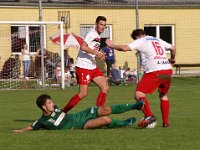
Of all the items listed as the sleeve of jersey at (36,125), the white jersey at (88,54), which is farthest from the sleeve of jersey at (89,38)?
the sleeve of jersey at (36,125)

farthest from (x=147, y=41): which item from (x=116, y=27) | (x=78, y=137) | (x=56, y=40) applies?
(x=116, y=27)

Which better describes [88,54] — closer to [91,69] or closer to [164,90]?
[91,69]

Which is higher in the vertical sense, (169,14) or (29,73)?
(169,14)

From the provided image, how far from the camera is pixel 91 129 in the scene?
13.3 m

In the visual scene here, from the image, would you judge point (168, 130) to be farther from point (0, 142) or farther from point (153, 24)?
point (153, 24)

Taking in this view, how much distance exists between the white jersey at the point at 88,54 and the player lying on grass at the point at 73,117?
2800 millimetres

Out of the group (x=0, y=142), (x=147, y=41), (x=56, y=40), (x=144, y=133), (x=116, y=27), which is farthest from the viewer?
(x=116, y=27)

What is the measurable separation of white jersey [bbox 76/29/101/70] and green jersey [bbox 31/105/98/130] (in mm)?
2831

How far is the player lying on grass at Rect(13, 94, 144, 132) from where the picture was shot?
1282 centimetres

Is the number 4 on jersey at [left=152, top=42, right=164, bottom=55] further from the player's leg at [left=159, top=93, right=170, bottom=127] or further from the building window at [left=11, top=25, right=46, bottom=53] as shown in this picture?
the building window at [left=11, top=25, right=46, bottom=53]

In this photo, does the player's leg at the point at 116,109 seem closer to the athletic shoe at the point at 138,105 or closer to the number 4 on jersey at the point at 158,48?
the athletic shoe at the point at 138,105

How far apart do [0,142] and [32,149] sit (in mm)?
1035

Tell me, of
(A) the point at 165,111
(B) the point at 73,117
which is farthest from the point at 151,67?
(B) the point at 73,117

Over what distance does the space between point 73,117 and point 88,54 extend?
307cm
